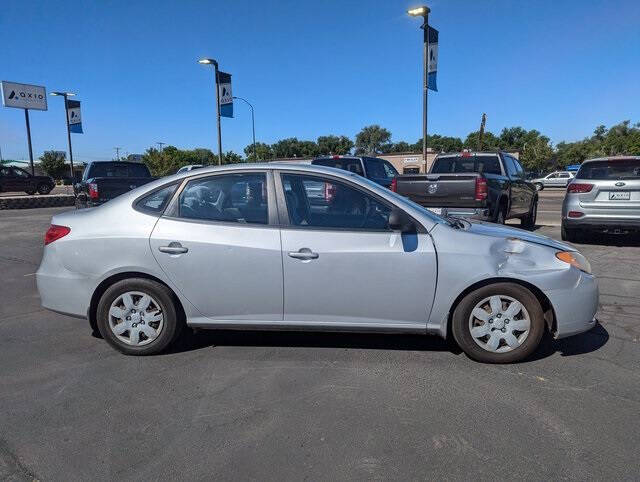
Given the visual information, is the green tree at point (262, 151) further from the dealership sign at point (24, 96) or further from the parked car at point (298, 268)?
the parked car at point (298, 268)

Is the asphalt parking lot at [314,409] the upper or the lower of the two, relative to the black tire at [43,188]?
lower

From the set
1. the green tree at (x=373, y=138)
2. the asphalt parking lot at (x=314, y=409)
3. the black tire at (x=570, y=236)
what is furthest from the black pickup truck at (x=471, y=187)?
the green tree at (x=373, y=138)

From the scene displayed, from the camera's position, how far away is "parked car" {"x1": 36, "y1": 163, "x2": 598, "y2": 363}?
11.8ft

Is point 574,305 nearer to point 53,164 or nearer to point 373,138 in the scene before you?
point 53,164

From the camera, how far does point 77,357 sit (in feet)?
13.1

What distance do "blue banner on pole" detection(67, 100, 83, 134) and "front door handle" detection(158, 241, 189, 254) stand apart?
2850 cm

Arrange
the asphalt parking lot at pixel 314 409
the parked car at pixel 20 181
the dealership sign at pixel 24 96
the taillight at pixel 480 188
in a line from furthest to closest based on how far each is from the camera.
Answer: the dealership sign at pixel 24 96, the parked car at pixel 20 181, the taillight at pixel 480 188, the asphalt parking lot at pixel 314 409

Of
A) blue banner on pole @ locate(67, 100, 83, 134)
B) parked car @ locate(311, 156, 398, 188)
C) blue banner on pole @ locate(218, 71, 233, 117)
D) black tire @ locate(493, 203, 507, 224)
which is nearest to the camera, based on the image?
black tire @ locate(493, 203, 507, 224)

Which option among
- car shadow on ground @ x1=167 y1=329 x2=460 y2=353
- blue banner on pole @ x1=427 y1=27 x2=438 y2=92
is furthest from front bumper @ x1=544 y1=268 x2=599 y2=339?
blue banner on pole @ x1=427 y1=27 x2=438 y2=92

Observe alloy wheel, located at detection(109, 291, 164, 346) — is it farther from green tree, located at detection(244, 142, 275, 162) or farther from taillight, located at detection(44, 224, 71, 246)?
green tree, located at detection(244, 142, 275, 162)

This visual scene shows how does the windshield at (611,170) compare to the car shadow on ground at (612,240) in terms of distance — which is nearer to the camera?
the windshield at (611,170)

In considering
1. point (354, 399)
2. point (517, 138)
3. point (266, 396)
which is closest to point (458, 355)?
point (354, 399)

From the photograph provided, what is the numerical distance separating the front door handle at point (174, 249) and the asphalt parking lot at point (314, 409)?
2.96 ft

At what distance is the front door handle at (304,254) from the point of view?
3637mm
